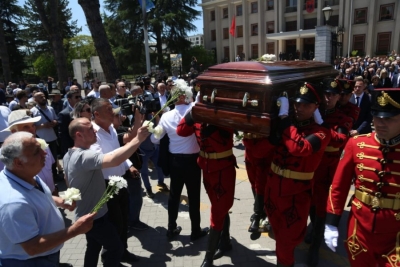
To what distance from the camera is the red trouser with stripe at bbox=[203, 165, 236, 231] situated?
124 inches

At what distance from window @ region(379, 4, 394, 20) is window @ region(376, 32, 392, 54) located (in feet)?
4.71

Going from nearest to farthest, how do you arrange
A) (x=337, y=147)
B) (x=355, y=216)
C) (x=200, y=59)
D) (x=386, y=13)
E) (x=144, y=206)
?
(x=355, y=216) → (x=337, y=147) → (x=144, y=206) → (x=386, y=13) → (x=200, y=59)

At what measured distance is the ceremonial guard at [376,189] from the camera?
1992 millimetres

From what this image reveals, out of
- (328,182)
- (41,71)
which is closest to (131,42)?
(41,71)

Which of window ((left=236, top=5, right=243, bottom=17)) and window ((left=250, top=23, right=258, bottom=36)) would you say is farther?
window ((left=236, top=5, right=243, bottom=17))

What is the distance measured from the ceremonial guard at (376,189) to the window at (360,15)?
106 feet

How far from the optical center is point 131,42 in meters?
29.8

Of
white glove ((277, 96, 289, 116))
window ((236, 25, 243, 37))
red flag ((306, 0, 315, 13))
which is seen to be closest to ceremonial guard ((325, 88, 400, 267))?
white glove ((277, 96, 289, 116))

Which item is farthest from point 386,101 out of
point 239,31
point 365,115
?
point 239,31

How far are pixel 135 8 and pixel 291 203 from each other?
96.4 feet

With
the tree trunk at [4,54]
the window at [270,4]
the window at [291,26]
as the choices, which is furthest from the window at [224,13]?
the tree trunk at [4,54]

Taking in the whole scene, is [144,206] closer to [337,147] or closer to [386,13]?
[337,147]

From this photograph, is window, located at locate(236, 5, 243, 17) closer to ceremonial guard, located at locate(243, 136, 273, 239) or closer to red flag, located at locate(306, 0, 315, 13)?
red flag, located at locate(306, 0, 315, 13)

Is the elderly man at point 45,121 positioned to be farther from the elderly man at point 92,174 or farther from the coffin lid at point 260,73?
the coffin lid at point 260,73
